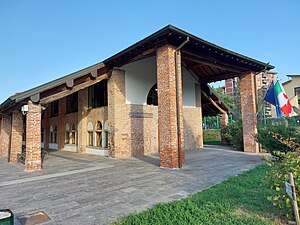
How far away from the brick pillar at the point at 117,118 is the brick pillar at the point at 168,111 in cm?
371

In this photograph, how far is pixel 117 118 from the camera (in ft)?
38.0

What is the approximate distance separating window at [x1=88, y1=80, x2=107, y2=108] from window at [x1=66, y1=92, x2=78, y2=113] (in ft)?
6.02

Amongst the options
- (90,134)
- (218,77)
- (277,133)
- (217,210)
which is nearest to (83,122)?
(90,134)

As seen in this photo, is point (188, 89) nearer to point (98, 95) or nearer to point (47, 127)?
point (98, 95)

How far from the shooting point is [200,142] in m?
16.2

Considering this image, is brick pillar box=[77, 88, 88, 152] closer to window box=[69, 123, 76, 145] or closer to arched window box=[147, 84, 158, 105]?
window box=[69, 123, 76, 145]

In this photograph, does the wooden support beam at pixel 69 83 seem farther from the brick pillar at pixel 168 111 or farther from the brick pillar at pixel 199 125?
the brick pillar at pixel 199 125

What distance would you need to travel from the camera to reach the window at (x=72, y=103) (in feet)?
51.0

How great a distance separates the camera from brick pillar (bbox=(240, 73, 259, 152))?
1244 cm

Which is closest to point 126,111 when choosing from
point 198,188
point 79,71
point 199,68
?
point 79,71

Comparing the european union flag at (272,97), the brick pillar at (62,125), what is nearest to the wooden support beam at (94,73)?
the brick pillar at (62,125)

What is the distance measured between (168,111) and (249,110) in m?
6.69

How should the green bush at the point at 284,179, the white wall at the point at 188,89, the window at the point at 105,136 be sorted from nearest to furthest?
the green bush at the point at 284,179
the window at the point at 105,136
the white wall at the point at 188,89

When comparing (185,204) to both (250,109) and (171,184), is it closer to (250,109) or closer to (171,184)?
(171,184)
